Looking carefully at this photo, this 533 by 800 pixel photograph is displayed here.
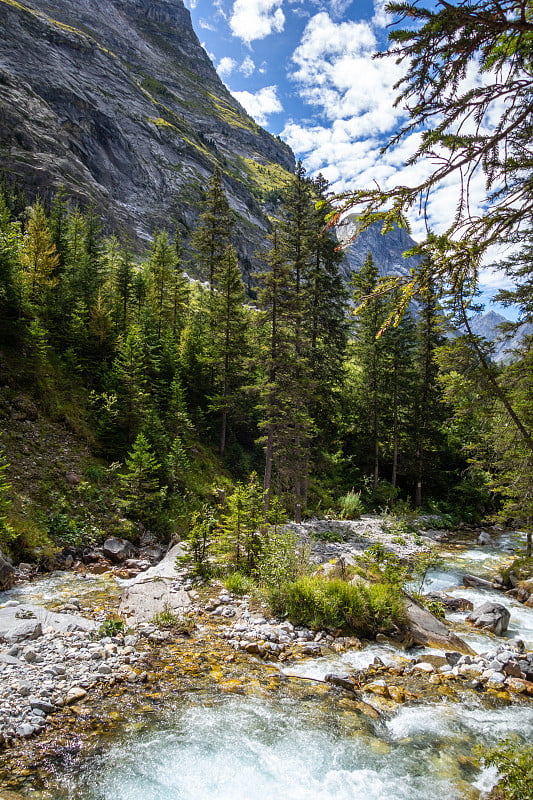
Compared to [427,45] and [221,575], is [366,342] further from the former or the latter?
[427,45]

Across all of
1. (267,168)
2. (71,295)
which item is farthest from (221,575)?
(267,168)

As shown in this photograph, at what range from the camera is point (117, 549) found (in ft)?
36.9

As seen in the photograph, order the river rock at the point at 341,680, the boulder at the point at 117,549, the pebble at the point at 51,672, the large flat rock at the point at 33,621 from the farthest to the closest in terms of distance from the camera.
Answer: the boulder at the point at 117,549 < the large flat rock at the point at 33,621 < the river rock at the point at 341,680 < the pebble at the point at 51,672

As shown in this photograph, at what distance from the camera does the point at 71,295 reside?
1914 cm

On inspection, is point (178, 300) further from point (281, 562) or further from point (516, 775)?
point (516, 775)

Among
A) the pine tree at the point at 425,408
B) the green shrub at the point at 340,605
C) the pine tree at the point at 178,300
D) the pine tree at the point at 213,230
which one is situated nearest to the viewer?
the green shrub at the point at 340,605

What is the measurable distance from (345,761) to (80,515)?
990 cm

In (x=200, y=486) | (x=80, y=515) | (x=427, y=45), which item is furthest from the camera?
(x=200, y=486)

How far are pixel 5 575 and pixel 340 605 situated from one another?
274 inches

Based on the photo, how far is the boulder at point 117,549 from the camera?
11.0 m

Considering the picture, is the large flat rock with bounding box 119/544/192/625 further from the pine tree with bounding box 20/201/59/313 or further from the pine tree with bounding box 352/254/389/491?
the pine tree with bounding box 352/254/389/491

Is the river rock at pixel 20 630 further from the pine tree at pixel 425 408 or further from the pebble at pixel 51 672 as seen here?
the pine tree at pixel 425 408

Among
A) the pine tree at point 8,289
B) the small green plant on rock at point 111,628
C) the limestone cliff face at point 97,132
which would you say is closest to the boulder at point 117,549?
the small green plant on rock at point 111,628

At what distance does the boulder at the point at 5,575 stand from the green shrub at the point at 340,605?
5.48 m
